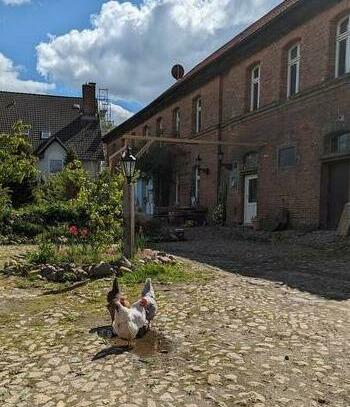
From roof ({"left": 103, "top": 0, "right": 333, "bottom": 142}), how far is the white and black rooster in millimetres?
12003

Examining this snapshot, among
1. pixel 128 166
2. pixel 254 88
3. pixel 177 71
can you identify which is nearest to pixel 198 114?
pixel 254 88

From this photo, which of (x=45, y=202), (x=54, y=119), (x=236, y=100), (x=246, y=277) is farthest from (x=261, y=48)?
(x=54, y=119)

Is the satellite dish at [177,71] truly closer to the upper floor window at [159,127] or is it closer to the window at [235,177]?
the upper floor window at [159,127]

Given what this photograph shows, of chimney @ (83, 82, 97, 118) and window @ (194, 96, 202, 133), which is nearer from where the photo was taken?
window @ (194, 96, 202, 133)

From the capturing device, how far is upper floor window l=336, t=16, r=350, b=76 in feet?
43.1

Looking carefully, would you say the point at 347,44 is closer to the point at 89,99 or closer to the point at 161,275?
the point at 161,275

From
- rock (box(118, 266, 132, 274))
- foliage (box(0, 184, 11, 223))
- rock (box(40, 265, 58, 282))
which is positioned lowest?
rock (box(40, 265, 58, 282))

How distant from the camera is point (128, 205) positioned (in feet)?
31.1

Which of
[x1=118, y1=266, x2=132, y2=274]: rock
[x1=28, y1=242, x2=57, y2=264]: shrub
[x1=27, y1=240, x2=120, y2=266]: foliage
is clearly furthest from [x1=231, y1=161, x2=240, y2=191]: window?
[x1=118, y1=266, x2=132, y2=274]: rock

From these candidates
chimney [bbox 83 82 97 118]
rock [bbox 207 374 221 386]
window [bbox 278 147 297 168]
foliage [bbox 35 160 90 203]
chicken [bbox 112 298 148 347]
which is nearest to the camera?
rock [bbox 207 374 221 386]

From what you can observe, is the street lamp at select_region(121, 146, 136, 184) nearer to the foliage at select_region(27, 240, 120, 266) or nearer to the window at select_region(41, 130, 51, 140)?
the foliage at select_region(27, 240, 120, 266)

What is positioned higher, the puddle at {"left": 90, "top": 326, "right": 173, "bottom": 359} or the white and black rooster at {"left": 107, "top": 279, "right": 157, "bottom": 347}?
the white and black rooster at {"left": 107, "top": 279, "right": 157, "bottom": 347}

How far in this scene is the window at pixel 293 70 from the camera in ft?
50.3

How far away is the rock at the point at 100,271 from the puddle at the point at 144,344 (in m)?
2.88
